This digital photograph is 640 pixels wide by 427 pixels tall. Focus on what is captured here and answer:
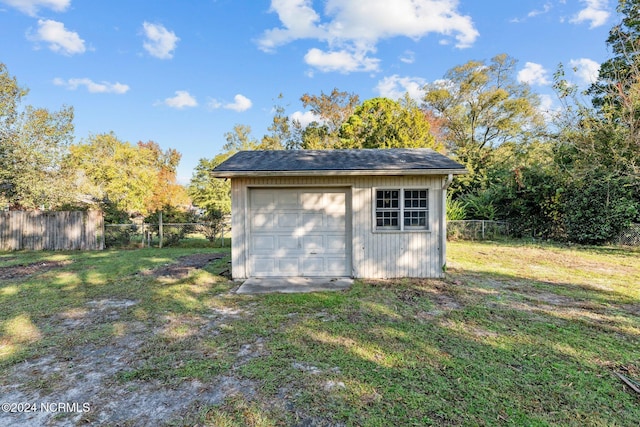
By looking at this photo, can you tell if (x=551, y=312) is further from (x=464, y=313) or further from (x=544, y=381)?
(x=544, y=381)

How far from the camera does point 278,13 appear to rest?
458 inches

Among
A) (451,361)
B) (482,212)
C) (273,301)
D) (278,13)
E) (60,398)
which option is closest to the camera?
(60,398)

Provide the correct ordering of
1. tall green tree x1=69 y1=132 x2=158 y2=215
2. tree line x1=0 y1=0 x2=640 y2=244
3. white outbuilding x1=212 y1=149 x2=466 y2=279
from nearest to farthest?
white outbuilding x1=212 y1=149 x2=466 y2=279
tree line x1=0 y1=0 x2=640 y2=244
tall green tree x1=69 y1=132 x2=158 y2=215

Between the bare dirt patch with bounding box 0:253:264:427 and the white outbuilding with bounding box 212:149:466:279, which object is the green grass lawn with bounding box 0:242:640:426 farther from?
the white outbuilding with bounding box 212:149:466:279

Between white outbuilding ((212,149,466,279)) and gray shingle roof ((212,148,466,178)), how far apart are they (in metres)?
0.02

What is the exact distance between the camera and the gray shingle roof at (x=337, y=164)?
237 inches

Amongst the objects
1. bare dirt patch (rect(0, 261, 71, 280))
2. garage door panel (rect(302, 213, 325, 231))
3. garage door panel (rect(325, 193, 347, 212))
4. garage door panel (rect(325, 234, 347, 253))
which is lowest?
bare dirt patch (rect(0, 261, 71, 280))

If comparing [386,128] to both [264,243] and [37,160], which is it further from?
[37,160]

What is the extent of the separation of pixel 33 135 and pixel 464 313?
16.5 m

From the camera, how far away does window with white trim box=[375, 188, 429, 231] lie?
6.41 metres

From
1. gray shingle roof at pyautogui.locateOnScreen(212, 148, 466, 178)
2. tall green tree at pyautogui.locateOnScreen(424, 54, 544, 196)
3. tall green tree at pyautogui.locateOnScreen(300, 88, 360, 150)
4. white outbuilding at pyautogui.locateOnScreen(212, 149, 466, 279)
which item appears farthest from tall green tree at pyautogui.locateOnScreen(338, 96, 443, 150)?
white outbuilding at pyautogui.locateOnScreen(212, 149, 466, 279)

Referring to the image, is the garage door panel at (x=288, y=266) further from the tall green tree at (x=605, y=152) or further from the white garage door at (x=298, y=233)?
the tall green tree at (x=605, y=152)

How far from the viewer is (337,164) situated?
6.50 metres

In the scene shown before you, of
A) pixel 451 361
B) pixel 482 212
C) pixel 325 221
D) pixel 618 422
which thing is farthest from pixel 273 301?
pixel 482 212
